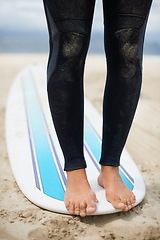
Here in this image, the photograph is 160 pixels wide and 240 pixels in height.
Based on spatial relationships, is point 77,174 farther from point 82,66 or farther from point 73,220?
point 82,66

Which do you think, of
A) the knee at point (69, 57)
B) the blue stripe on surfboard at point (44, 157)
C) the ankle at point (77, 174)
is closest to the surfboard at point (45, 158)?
the blue stripe on surfboard at point (44, 157)

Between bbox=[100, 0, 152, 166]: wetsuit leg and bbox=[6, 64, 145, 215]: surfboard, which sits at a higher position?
bbox=[100, 0, 152, 166]: wetsuit leg

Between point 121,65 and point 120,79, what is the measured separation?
0.16 feet

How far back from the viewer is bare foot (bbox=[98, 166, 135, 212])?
0.99 meters

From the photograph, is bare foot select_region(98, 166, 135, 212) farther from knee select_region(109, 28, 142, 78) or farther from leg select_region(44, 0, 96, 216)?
knee select_region(109, 28, 142, 78)

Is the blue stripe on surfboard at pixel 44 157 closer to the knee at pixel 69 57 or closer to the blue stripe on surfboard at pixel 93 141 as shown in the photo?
the blue stripe on surfboard at pixel 93 141

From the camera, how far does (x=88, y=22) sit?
887 mm

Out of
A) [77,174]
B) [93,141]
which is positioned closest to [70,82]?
[77,174]

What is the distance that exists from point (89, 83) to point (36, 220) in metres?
2.93

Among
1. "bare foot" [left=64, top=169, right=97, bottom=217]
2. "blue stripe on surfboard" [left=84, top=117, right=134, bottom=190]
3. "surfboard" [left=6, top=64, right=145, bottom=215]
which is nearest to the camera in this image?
"bare foot" [left=64, top=169, right=97, bottom=217]

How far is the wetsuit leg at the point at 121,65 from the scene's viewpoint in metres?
0.89

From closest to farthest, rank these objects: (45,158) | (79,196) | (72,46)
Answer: (72,46), (79,196), (45,158)

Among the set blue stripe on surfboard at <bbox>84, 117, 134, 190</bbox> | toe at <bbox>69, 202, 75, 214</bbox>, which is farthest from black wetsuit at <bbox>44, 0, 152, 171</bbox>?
blue stripe on surfboard at <bbox>84, 117, 134, 190</bbox>

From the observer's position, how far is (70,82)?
0.92 m
